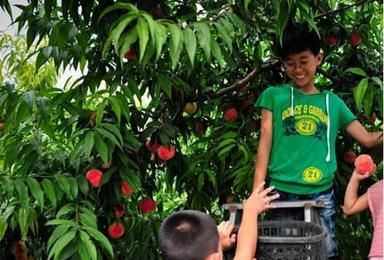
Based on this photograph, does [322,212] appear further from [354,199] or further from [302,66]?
[302,66]

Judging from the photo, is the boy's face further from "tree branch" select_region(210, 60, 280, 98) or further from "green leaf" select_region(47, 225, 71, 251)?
"green leaf" select_region(47, 225, 71, 251)

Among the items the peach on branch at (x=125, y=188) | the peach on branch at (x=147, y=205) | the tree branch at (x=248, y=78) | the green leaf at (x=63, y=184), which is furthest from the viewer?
the tree branch at (x=248, y=78)

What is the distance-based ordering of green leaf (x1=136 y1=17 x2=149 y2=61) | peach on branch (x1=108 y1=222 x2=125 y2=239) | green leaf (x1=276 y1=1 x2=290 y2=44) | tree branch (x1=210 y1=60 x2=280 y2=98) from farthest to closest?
1. tree branch (x1=210 y1=60 x2=280 y2=98)
2. peach on branch (x1=108 y1=222 x2=125 y2=239)
3. green leaf (x1=276 y1=1 x2=290 y2=44)
4. green leaf (x1=136 y1=17 x2=149 y2=61)

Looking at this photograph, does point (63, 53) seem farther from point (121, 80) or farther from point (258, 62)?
point (258, 62)

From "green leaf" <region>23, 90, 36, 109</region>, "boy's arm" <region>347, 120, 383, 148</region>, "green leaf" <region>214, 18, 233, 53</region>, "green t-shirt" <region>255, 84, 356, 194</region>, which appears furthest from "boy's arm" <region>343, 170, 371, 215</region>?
"green leaf" <region>23, 90, 36, 109</region>

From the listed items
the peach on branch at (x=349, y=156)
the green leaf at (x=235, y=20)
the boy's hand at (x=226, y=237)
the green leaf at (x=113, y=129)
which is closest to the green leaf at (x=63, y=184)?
the green leaf at (x=113, y=129)

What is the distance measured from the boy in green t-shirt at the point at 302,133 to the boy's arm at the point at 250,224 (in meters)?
0.16

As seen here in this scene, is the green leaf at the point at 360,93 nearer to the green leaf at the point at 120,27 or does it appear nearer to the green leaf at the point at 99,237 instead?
the green leaf at the point at 120,27

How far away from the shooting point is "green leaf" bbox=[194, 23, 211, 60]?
5.86ft

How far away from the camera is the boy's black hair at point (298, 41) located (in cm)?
224

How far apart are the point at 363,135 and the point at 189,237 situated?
2.60ft

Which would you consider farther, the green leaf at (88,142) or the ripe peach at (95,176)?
the ripe peach at (95,176)

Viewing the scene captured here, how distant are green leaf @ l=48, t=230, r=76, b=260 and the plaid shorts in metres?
0.68

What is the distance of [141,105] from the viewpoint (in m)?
2.45
